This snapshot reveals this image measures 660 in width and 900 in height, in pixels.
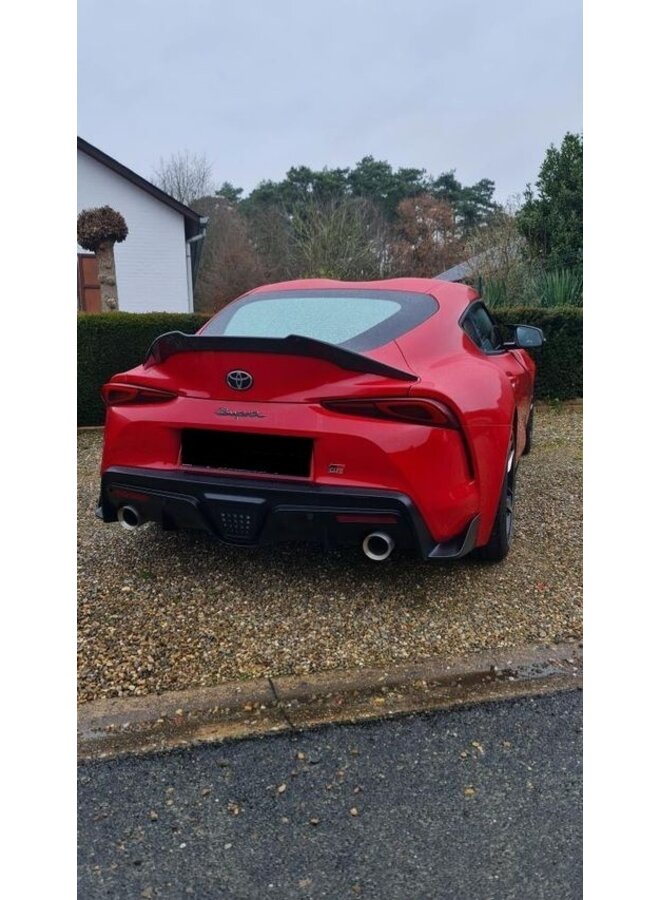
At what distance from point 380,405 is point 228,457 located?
71 cm

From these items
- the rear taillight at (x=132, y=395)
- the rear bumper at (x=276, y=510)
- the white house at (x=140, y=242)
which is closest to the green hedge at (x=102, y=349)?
the rear taillight at (x=132, y=395)

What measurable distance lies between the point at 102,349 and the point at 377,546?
6386mm

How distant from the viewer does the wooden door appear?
52.1 feet

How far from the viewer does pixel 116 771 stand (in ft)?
6.29

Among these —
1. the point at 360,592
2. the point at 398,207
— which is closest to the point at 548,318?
the point at 360,592

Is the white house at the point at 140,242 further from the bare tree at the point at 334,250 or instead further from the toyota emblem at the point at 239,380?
the toyota emblem at the point at 239,380

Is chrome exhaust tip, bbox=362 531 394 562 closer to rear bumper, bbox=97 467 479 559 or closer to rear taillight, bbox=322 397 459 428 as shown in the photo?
rear bumper, bbox=97 467 479 559

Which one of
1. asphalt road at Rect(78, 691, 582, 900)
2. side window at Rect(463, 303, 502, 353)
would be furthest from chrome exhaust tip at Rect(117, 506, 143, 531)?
side window at Rect(463, 303, 502, 353)

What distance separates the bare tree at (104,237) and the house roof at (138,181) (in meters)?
4.45

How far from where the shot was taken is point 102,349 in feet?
26.2

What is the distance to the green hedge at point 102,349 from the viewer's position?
7941 millimetres

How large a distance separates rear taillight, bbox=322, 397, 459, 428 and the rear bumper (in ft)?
0.99

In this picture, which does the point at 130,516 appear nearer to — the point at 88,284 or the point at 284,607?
the point at 284,607

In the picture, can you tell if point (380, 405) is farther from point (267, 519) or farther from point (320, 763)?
point (320, 763)
